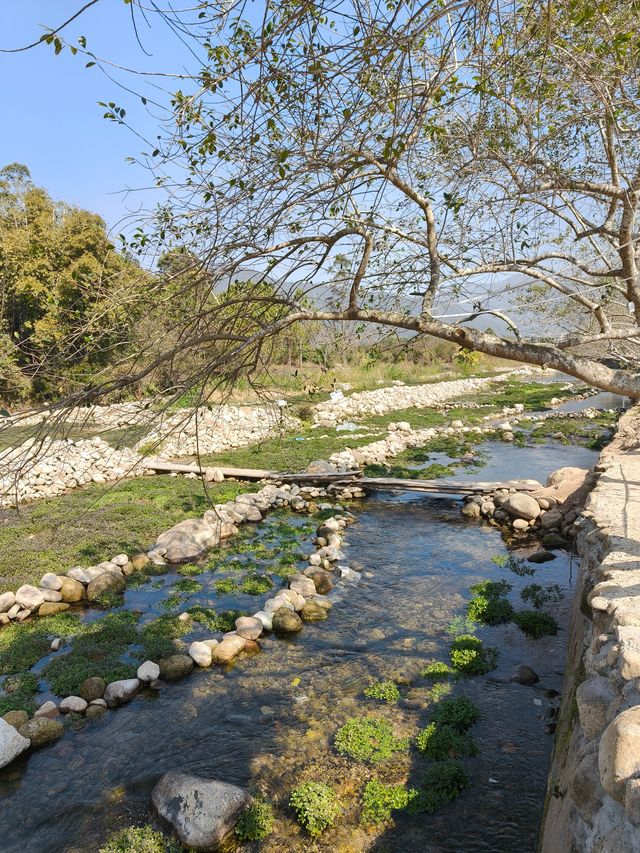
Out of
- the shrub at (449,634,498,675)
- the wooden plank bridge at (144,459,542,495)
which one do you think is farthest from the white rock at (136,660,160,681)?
the wooden plank bridge at (144,459,542,495)

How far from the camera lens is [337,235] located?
3.79m

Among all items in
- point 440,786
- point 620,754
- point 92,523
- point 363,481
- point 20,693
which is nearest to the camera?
point 620,754

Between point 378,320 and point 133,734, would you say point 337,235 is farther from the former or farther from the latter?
point 133,734

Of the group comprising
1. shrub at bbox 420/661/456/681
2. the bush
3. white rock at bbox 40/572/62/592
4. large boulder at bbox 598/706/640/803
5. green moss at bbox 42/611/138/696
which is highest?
large boulder at bbox 598/706/640/803

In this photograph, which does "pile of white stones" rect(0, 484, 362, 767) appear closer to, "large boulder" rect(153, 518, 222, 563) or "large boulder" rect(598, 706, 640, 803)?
"large boulder" rect(153, 518, 222, 563)

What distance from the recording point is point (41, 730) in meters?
4.54

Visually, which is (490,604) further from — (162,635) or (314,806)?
(162,635)

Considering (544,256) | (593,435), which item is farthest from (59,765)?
(593,435)

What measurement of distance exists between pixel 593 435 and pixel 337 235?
1602cm

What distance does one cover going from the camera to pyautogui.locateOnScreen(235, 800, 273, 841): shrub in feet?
11.9

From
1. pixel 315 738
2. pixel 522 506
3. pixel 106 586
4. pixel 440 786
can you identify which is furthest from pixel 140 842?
pixel 522 506

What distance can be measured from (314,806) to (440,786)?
0.90 m

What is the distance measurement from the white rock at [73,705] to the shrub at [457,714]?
2.99m

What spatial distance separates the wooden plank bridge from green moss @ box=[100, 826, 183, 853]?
8300 millimetres
